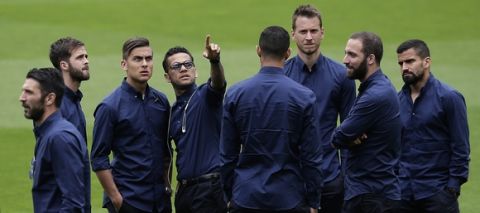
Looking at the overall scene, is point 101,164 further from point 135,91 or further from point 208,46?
point 208,46

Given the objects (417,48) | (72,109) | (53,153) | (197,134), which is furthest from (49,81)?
(417,48)

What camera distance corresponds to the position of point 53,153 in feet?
23.5

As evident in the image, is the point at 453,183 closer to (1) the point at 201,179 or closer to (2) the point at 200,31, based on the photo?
(1) the point at 201,179

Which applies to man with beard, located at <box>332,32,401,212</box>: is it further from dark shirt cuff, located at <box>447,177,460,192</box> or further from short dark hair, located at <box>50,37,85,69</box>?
short dark hair, located at <box>50,37,85,69</box>

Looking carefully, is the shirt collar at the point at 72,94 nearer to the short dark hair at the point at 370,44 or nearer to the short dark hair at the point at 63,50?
the short dark hair at the point at 63,50

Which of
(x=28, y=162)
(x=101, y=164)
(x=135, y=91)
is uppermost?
(x=135, y=91)

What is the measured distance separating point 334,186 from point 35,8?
1619 centimetres

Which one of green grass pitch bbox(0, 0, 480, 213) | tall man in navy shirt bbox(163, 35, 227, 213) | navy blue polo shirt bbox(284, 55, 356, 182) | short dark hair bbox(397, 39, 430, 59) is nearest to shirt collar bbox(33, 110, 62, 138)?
tall man in navy shirt bbox(163, 35, 227, 213)

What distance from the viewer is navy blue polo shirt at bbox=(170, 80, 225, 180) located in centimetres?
875

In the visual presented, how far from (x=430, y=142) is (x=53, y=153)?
348cm

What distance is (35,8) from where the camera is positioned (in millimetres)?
23984

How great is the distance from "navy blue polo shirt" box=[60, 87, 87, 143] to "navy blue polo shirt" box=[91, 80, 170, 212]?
5.2 inches

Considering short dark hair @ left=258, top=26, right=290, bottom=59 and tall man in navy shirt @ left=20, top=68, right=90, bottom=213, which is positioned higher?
→ short dark hair @ left=258, top=26, right=290, bottom=59

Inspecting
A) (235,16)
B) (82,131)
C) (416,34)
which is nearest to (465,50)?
(416,34)
